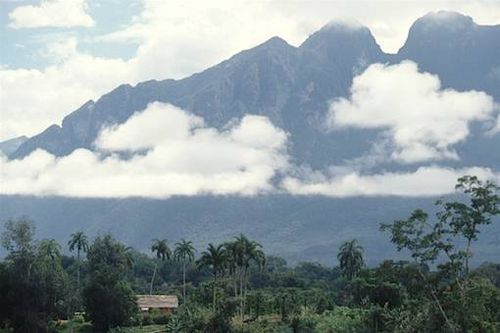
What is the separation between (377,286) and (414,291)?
120 feet

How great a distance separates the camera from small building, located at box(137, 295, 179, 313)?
10050cm

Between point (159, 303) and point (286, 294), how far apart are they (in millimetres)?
17486

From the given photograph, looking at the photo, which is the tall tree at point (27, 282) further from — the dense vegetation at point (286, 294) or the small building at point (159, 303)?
the small building at point (159, 303)

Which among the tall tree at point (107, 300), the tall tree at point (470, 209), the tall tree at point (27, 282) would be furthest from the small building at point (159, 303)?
the tall tree at point (470, 209)

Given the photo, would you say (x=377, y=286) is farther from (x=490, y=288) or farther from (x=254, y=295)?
(x=490, y=288)

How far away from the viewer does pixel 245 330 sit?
68062 mm

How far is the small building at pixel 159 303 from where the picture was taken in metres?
100

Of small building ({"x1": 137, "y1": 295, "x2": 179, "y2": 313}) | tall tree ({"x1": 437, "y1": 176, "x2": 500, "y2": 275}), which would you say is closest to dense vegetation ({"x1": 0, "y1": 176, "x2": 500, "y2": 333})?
tall tree ({"x1": 437, "y1": 176, "x2": 500, "y2": 275})

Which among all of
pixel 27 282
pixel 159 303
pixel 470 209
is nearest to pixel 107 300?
pixel 27 282

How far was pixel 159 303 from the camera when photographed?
102 m

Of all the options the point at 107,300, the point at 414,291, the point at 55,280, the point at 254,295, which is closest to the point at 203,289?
the point at 254,295

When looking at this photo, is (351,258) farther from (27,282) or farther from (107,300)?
(27,282)

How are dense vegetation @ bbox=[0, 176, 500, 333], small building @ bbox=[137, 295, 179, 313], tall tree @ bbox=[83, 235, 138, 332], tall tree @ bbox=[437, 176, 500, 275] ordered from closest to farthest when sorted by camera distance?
1. tall tree @ bbox=[437, 176, 500, 275]
2. dense vegetation @ bbox=[0, 176, 500, 333]
3. tall tree @ bbox=[83, 235, 138, 332]
4. small building @ bbox=[137, 295, 179, 313]

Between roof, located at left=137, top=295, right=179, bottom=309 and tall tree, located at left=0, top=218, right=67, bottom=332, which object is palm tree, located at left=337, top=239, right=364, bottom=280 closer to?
roof, located at left=137, top=295, right=179, bottom=309
